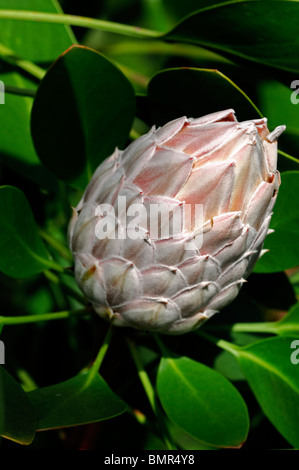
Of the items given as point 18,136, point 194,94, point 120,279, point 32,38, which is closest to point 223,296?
point 120,279

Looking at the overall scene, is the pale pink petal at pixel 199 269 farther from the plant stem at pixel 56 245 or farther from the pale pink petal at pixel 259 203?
the plant stem at pixel 56 245

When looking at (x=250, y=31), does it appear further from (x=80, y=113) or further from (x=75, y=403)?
(x=75, y=403)

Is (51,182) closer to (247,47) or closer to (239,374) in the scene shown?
(247,47)

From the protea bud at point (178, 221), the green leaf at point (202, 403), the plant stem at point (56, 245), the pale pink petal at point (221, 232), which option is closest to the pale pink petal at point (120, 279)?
the protea bud at point (178, 221)

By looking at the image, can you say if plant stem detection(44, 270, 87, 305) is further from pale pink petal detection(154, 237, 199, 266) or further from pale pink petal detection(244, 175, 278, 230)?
pale pink petal detection(244, 175, 278, 230)

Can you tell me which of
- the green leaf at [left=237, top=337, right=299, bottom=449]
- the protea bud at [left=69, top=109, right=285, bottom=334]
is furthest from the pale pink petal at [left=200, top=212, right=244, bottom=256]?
the green leaf at [left=237, top=337, right=299, bottom=449]
